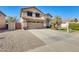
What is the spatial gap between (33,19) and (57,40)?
70cm

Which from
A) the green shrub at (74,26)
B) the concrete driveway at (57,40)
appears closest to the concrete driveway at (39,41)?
the concrete driveway at (57,40)

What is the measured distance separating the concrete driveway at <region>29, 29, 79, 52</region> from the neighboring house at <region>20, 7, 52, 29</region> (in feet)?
0.46

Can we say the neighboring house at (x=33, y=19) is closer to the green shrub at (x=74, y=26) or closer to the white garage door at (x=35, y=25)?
the white garage door at (x=35, y=25)

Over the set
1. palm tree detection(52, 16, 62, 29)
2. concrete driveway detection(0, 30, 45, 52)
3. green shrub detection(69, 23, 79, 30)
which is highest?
palm tree detection(52, 16, 62, 29)

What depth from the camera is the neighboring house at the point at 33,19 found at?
9.65 feet

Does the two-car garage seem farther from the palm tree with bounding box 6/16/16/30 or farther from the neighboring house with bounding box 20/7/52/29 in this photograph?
the palm tree with bounding box 6/16/16/30

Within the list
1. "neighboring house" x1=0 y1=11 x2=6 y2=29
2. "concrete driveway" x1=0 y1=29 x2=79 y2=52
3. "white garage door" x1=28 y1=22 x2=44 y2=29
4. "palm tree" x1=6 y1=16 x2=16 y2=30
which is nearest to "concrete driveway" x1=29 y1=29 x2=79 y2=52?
"concrete driveway" x1=0 y1=29 x2=79 y2=52

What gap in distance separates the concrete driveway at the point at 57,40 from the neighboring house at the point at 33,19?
0.46ft

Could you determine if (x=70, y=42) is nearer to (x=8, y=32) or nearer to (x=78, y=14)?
(x=78, y=14)

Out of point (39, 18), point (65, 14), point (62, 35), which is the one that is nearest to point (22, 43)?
point (39, 18)

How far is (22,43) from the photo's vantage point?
2742 mm

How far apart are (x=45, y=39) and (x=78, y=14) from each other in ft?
2.80

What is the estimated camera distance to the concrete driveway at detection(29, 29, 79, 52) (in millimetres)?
2682
